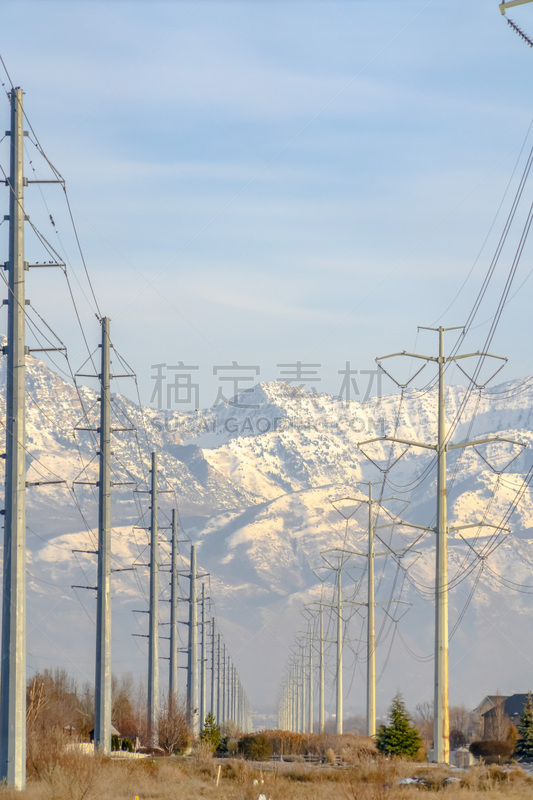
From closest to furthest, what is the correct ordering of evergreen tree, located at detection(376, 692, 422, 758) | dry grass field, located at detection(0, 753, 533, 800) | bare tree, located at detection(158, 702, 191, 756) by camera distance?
dry grass field, located at detection(0, 753, 533, 800) < evergreen tree, located at detection(376, 692, 422, 758) < bare tree, located at detection(158, 702, 191, 756)

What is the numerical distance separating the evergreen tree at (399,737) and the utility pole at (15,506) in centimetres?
3180

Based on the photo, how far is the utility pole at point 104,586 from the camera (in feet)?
124

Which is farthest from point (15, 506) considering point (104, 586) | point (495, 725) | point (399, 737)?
point (495, 725)

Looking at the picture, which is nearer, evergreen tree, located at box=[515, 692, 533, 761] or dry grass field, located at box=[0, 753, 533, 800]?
dry grass field, located at box=[0, 753, 533, 800]

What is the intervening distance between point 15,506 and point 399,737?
3315cm

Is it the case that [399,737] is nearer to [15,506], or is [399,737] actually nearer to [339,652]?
[339,652]

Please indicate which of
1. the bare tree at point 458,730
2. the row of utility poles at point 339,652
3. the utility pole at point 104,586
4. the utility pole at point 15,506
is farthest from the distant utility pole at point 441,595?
the bare tree at point 458,730

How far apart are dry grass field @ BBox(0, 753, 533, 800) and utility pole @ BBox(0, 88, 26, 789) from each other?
48.5 inches

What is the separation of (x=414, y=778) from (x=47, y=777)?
1209cm

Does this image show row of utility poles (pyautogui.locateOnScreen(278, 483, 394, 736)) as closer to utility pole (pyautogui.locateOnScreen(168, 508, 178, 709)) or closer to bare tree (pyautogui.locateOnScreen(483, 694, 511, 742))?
utility pole (pyautogui.locateOnScreen(168, 508, 178, 709))

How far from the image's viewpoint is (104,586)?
3850 cm

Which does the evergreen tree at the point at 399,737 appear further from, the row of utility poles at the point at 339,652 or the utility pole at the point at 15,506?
the utility pole at the point at 15,506

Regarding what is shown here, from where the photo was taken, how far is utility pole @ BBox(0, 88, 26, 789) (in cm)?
2297

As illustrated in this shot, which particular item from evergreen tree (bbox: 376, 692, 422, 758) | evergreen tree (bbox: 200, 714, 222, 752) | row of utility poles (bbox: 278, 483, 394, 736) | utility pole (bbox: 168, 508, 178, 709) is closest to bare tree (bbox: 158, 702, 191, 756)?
utility pole (bbox: 168, 508, 178, 709)
